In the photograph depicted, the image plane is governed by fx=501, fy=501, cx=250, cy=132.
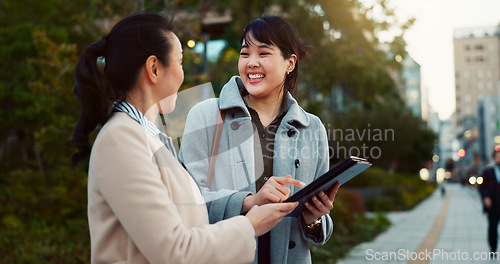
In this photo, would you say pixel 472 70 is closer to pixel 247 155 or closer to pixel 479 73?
pixel 479 73

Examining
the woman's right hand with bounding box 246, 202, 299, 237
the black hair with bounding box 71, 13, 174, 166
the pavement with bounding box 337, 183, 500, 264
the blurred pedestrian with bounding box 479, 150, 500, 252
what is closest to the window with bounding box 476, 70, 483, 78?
the pavement with bounding box 337, 183, 500, 264

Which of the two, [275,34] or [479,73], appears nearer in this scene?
[275,34]

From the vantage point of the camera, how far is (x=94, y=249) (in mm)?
1490

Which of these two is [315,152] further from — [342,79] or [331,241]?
[342,79]

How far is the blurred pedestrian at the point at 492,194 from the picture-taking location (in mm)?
8570

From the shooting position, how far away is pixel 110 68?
159 cm

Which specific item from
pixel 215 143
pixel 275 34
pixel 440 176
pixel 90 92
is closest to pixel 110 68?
pixel 90 92

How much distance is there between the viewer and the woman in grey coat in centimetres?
225

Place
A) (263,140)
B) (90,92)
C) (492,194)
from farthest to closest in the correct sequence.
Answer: (492,194) < (263,140) < (90,92)

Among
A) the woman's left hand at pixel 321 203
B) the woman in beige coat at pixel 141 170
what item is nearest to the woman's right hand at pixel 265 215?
the woman in beige coat at pixel 141 170

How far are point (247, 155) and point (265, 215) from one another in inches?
24.0

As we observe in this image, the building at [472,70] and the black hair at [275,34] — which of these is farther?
the building at [472,70]

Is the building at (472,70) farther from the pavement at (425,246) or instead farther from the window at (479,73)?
the pavement at (425,246)

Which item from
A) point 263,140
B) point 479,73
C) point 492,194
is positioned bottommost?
point 492,194
